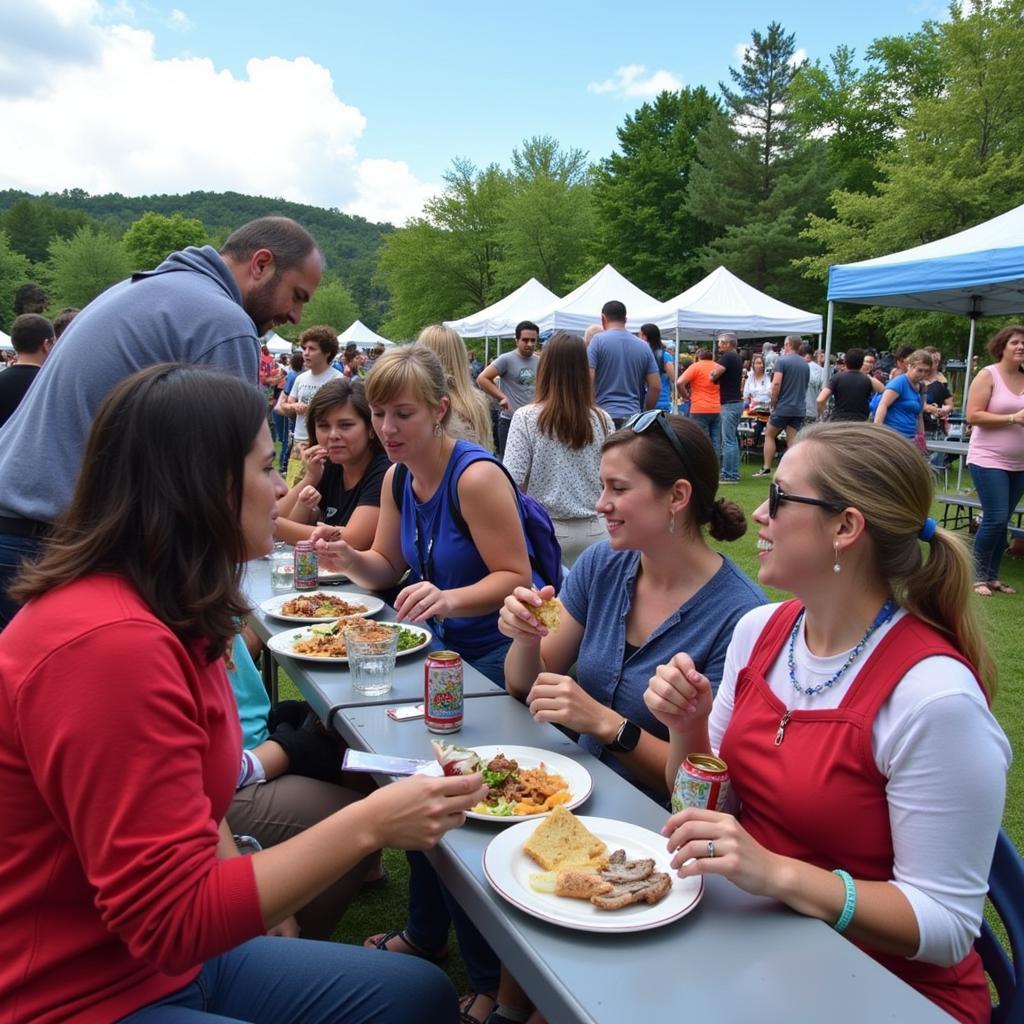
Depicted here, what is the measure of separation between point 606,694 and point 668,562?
1.31 ft

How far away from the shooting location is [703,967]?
1.19 metres

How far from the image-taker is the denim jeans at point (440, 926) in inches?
91.9

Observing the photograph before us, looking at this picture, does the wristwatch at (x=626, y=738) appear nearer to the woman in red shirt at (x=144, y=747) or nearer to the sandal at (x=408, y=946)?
the woman in red shirt at (x=144, y=747)

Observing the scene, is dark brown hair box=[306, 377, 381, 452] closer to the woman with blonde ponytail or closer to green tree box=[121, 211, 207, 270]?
the woman with blonde ponytail

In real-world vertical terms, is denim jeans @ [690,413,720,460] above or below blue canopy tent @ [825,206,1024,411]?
below

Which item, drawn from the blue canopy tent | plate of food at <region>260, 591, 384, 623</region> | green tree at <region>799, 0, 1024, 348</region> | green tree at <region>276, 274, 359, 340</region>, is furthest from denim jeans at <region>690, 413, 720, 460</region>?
green tree at <region>276, 274, 359, 340</region>

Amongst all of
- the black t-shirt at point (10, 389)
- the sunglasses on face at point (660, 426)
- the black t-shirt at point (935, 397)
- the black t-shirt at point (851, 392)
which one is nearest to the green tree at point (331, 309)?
the black t-shirt at point (935, 397)

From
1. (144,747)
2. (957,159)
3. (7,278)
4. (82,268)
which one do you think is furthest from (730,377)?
(82,268)

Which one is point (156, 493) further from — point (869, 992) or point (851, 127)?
point (851, 127)

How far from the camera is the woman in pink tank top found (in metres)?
6.35

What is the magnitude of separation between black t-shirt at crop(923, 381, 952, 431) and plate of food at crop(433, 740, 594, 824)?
1411 cm

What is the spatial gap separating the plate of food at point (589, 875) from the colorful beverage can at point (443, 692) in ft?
1.59

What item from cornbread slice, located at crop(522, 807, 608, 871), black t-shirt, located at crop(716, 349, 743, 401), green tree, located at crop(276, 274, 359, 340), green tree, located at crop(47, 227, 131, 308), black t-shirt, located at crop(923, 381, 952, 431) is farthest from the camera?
green tree, located at crop(276, 274, 359, 340)

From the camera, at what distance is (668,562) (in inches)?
90.4
